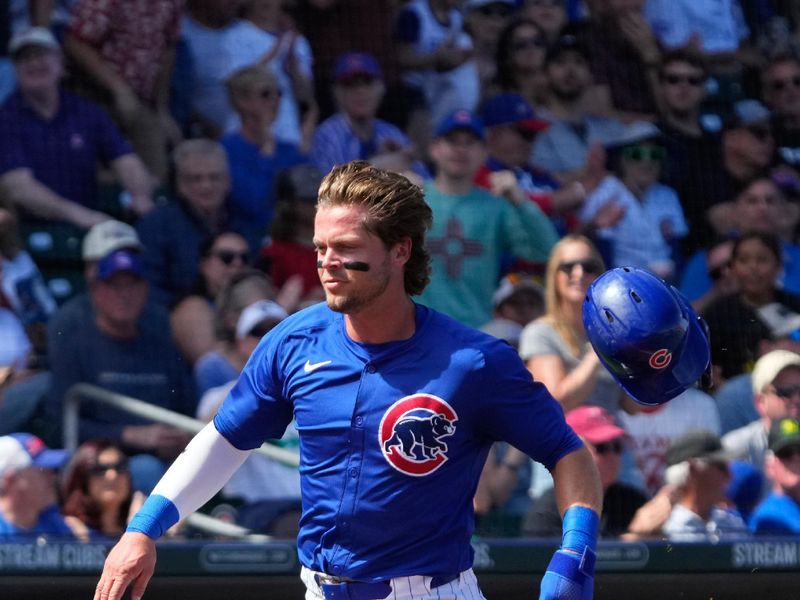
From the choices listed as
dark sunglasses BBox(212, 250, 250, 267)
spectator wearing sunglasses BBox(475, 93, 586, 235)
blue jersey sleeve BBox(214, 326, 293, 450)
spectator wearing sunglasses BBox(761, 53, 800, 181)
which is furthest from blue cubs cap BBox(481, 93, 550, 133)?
blue jersey sleeve BBox(214, 326, 293, 450)

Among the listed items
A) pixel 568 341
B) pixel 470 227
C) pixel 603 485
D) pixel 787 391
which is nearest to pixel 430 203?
pixel 470 227

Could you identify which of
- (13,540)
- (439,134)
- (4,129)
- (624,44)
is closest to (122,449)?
(13,540)

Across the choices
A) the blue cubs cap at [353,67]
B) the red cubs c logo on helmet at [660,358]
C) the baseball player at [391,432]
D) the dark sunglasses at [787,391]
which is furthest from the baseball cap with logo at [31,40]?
the red cubs c logo on helmet at [660,358]

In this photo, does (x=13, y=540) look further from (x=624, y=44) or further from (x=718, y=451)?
(x=624, y=44)

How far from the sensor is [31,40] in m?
6.21

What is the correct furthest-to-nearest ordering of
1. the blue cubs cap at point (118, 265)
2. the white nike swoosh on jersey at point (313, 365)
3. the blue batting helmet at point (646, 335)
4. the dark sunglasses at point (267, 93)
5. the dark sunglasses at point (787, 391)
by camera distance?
1. the dark sunglasses at point (267, 93)
2. the dark sunglasses at point (787, 391)
3. the blue cubs cap at point (118, 265)
4. the blue batting helmet at point (646, 335)
5. the white nike swoosh on jersey at point (313, 365)

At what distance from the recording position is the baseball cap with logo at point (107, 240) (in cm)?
591

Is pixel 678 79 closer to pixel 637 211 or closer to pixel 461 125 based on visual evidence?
pixel 637 211

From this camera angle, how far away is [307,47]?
6816 millimetres

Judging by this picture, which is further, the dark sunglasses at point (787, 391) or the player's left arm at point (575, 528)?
the dark sunglasses at point (787, 391)

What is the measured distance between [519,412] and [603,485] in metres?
2.92

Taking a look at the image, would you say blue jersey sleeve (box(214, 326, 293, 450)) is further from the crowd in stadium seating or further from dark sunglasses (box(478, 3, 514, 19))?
dark sunglasses (box(478, 3, 514, 19))

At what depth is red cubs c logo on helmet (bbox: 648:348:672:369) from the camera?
3189mm

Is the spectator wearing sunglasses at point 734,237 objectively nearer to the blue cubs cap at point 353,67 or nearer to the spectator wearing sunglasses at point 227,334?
the blue cubs cap at point 353,67
